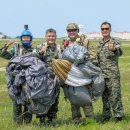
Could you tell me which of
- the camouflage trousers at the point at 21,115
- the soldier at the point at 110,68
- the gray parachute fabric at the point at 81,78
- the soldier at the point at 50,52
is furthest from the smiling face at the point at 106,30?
the camouflage trousers at the point at 21,115

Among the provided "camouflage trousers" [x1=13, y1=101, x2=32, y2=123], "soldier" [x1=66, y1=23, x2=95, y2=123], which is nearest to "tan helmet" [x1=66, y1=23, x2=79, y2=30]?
"soldier" [x1=66, y1=23, x2=95, y2=123]

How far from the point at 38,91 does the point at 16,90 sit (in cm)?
49

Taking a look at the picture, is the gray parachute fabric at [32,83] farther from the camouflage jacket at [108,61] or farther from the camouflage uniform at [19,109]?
the camouflage jacket at [108,61]

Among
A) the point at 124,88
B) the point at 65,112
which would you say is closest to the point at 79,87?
the point at 65,112

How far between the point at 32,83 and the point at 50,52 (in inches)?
35.7

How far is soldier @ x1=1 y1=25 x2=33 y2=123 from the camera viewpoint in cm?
902

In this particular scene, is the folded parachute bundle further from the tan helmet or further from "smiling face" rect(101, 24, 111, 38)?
"smiling face" rect(101, 24, 111, 38)

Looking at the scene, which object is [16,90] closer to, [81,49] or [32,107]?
[32,107]

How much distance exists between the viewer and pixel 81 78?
8.59 metres

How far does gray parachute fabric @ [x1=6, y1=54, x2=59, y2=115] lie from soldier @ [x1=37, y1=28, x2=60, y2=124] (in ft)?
0.72

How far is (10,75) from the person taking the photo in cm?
870

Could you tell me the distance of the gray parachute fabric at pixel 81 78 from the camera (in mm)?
8547

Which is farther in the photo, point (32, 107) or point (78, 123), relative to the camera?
point (78, 123)

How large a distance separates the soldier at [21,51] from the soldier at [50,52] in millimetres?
270
